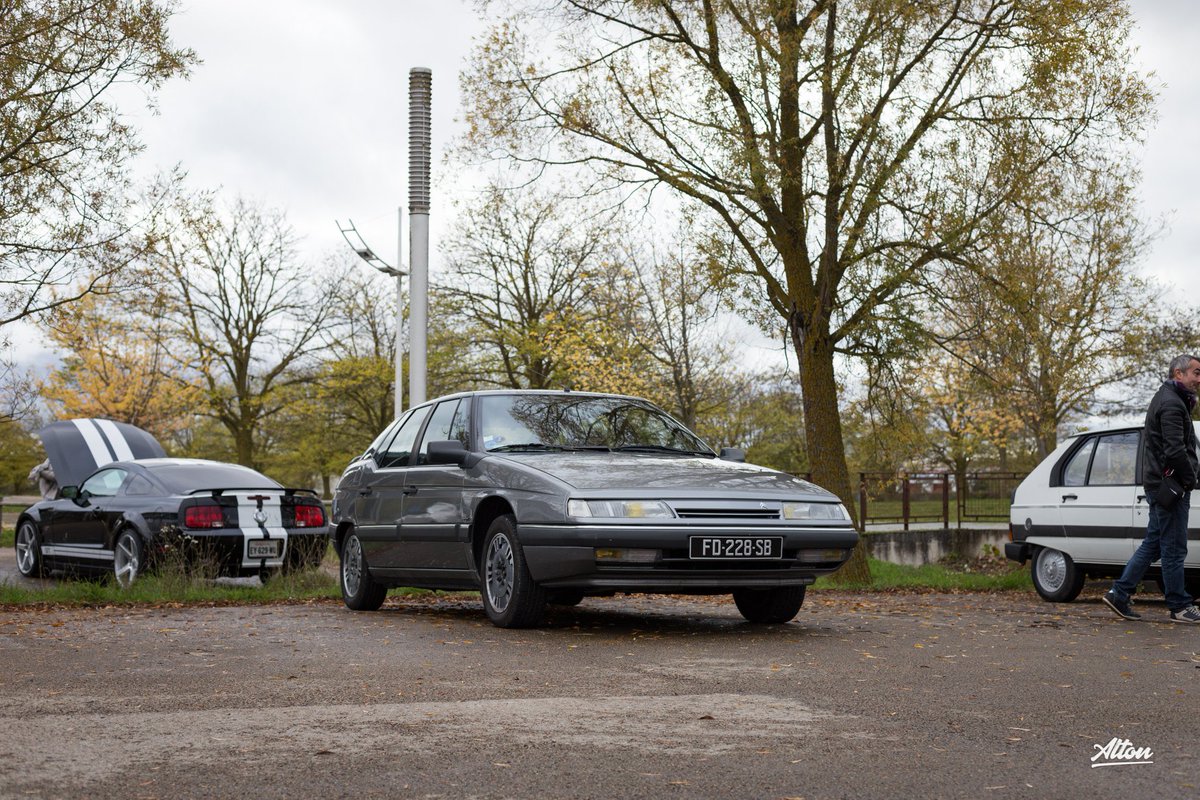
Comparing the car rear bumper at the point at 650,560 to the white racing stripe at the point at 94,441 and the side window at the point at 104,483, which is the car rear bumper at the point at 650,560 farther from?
the white racing stripe at the point at 94,441

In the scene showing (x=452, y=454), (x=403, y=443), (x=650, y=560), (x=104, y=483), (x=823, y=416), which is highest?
(x=823, y=416)

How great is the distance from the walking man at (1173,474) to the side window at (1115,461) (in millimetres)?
1800

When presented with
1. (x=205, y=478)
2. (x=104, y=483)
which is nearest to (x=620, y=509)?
(x=205, y=478)

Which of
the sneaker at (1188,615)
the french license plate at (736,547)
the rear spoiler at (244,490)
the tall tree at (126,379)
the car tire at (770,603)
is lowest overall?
the sneaker at (1188,615)

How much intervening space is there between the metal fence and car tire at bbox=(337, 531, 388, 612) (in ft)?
66.6

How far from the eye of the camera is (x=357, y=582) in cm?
1099

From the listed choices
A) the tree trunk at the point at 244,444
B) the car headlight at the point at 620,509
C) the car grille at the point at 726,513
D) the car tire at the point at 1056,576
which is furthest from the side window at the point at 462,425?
the tree trunk at the point at 244,444

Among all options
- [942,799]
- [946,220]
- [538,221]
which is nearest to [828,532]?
[942,799]

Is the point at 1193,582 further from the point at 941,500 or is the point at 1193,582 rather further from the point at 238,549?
the point at 941,500

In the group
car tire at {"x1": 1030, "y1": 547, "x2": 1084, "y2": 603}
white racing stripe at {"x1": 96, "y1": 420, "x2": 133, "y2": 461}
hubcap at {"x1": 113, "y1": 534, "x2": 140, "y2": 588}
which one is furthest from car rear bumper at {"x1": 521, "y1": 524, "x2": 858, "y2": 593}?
white racing stripe at {"x1": 96, "y1": 420, "x2": 133, "y2": 461}

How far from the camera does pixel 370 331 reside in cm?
4938

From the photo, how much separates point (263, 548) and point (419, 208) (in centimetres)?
636

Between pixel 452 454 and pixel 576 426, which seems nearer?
pixel 452 454

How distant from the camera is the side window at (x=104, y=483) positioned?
1427 centimetres
